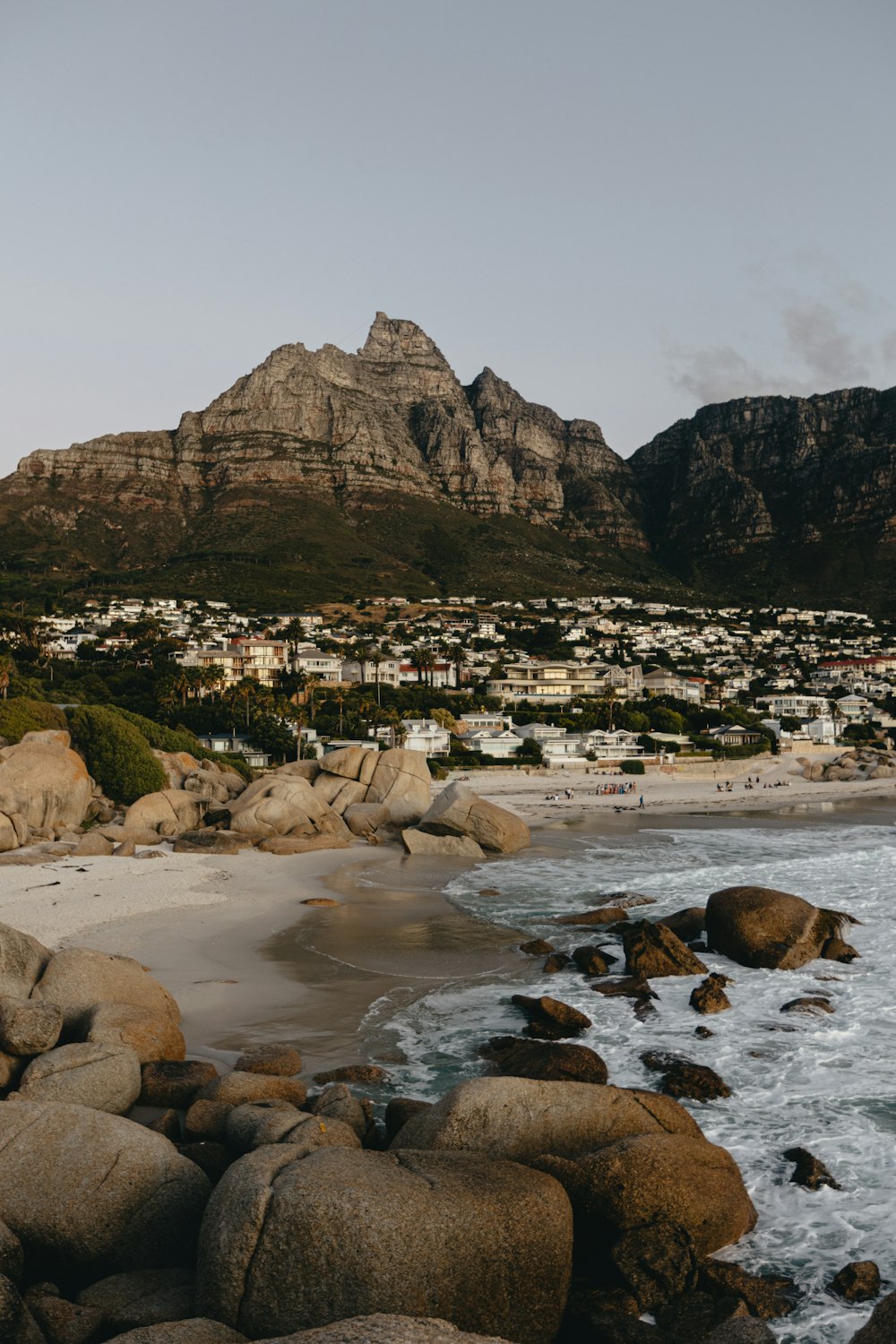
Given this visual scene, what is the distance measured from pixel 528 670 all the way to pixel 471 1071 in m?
105

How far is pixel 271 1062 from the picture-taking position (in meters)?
14.2

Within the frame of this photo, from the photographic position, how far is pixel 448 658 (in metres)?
121

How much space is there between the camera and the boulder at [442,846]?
3822cm

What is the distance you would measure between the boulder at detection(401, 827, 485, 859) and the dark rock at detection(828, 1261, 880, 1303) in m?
28.5

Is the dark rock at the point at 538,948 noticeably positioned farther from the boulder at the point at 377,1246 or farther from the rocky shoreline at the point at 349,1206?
the boulder at the point at 377,1246

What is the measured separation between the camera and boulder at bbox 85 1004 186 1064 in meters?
13.9

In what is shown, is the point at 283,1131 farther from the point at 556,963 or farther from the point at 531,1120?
the point at 556,963

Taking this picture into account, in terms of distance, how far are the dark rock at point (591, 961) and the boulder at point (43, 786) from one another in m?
25.0

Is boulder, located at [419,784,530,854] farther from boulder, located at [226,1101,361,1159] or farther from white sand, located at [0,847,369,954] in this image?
boulder, located at [226,1101,361,1159]

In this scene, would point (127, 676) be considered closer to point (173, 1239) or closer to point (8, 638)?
point (8, 638)

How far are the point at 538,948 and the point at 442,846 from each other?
15816 mm

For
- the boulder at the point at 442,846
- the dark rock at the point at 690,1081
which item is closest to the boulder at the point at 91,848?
the boulder at the point at 442,846

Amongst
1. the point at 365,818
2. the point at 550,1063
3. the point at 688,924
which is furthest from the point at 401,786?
the point at 550,1063

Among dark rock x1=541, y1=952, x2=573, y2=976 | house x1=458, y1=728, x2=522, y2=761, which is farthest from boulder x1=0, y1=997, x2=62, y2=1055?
house x1=458, y1=728, x2=522, y2=761
